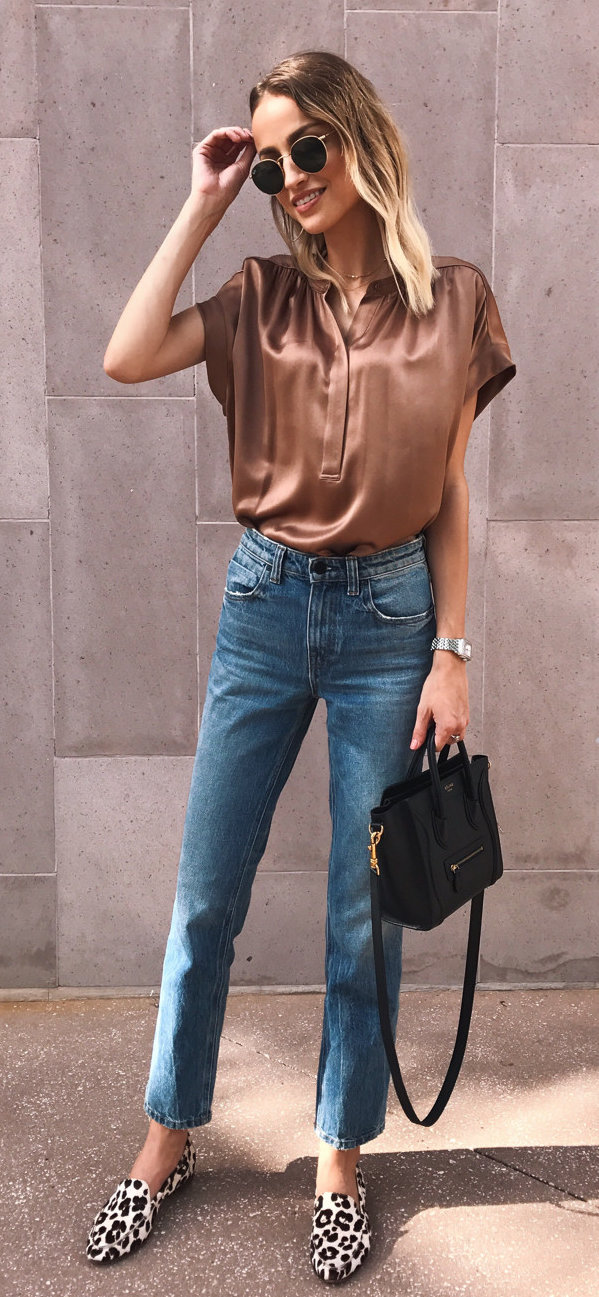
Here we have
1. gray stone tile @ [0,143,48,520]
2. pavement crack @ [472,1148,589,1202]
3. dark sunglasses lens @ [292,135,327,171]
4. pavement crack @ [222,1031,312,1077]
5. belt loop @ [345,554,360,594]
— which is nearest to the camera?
dark sunglasses lens @ [292,135,327,171]

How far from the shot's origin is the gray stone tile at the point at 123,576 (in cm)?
297

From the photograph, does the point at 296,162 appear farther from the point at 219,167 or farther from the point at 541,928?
the point at 541,928

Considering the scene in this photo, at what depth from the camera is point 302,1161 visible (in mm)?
2363

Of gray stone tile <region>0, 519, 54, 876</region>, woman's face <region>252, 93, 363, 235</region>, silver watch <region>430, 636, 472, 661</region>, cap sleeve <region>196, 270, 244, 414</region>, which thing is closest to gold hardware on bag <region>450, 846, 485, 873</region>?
silver watch <region>430, 636, 472, 661</region>

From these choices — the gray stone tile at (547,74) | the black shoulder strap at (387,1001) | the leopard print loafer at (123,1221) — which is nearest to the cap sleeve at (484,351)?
the black shoulder strap at (387,1001)

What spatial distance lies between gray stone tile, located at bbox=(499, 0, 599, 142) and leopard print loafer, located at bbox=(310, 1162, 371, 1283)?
100 inches

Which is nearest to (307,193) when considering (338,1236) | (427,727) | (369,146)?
(369,146)

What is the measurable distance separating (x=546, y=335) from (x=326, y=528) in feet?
4.56

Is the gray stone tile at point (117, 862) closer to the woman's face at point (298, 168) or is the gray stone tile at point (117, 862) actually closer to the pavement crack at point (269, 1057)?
the pavement crack at point (269, 1057)

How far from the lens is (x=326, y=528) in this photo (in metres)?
1.89

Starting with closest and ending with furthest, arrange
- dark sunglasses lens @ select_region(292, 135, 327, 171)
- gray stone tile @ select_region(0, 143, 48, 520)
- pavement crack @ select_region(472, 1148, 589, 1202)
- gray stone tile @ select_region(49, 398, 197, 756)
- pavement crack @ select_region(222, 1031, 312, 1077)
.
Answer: dark sunglasses lens @ select_region(292, 135, 327, 171) → pavement crack @ select_region(472, 1148, 589, 1202) → pavement crack @ select_region(222, 1031, 312, 1077) → gray stone tile @ select_region(0, 143, 48, 520) → gray stone tile @ select_region(49, 398, 197, 756)

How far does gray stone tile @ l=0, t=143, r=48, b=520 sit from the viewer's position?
287 centimetres

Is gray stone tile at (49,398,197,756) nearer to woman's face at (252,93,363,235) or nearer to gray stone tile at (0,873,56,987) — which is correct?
gray stone tile at (0,873,56,987)

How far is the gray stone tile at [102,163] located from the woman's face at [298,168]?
1.07 metres
